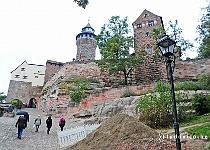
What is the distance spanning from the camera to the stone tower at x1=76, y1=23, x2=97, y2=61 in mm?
55188

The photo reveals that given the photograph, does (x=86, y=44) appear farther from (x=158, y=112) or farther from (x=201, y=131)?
(x=201, y=131)

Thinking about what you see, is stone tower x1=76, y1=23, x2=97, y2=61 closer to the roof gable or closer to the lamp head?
the roof gable

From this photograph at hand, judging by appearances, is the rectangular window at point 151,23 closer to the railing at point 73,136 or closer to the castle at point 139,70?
the castle at point 139,70

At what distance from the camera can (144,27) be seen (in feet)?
142

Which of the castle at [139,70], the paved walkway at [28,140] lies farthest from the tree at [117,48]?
the paved walkway at [28,140]

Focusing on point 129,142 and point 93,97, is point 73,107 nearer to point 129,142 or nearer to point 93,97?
point 93,97

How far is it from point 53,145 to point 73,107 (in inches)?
582

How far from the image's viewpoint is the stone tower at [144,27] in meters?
41.7

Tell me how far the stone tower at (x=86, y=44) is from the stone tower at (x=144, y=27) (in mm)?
13056

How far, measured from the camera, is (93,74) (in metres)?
40.9

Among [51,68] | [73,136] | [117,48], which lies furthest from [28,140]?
[51,68]

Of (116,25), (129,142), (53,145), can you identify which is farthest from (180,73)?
(129,142)

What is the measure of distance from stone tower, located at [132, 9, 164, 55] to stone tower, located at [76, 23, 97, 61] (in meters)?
13.1

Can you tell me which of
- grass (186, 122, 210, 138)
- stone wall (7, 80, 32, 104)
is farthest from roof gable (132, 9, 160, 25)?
grass (186, 122, 210, 138)
